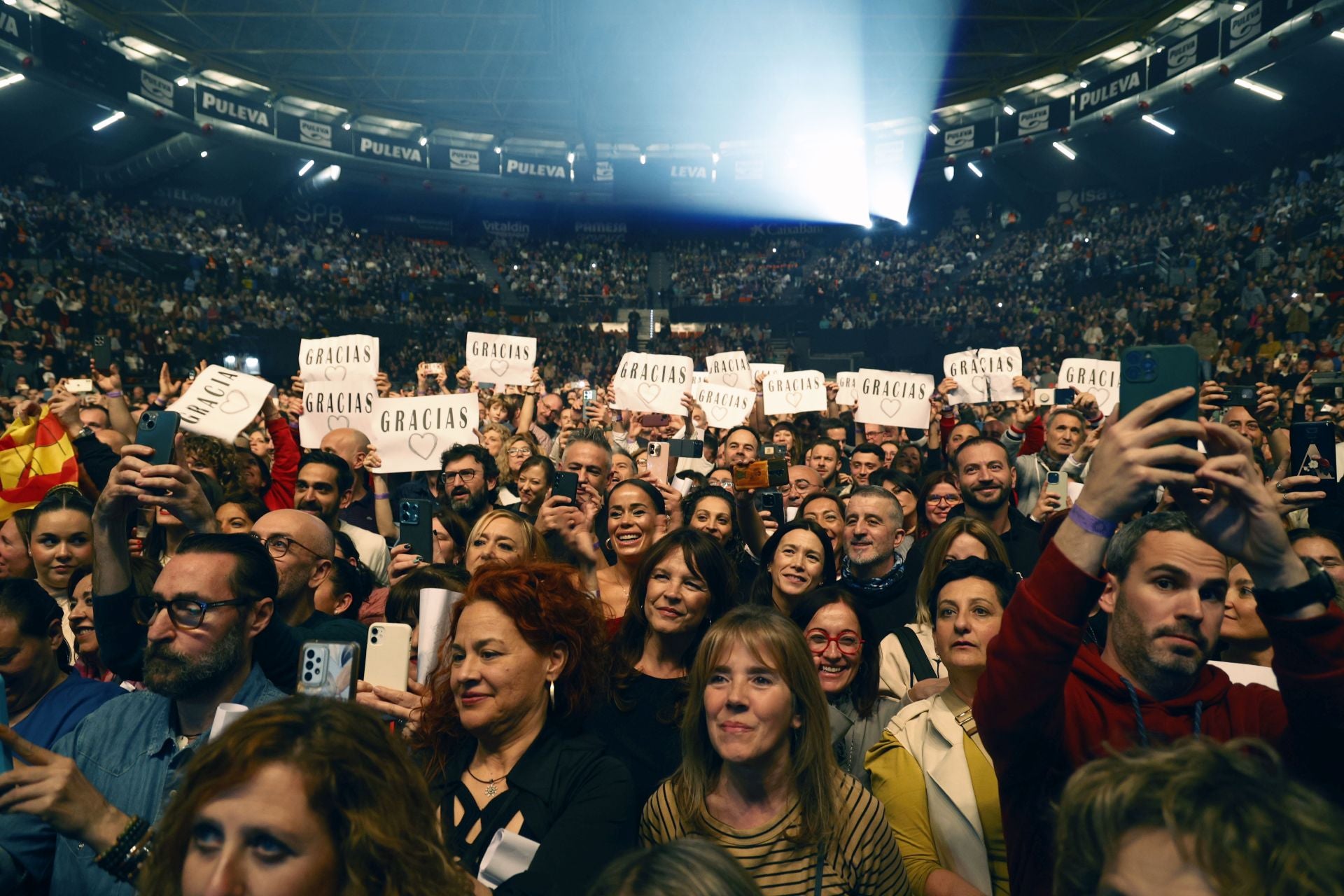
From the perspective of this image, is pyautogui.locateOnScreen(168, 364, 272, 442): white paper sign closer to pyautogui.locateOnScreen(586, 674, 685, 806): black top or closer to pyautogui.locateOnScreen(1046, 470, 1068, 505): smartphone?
pyautogui.locateOnScreen(586, 674, 685, 806): black top

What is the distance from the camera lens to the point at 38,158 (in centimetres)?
2609

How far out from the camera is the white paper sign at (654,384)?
29.3 ft

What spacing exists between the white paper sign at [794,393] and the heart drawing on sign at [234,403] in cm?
556

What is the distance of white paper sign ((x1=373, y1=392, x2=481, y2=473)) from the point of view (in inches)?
271

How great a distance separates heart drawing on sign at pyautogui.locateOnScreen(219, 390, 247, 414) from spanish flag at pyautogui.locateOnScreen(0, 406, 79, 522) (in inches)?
34.1

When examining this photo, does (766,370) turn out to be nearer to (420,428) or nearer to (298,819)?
(420,428)

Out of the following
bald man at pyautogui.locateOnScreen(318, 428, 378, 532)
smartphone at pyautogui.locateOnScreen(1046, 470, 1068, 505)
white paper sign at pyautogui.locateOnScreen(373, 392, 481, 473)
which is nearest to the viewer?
smartphone at pyautogui.locateOnScreen(1046, 470, 1068, 505)

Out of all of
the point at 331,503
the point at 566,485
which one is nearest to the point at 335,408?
the point at 331,503

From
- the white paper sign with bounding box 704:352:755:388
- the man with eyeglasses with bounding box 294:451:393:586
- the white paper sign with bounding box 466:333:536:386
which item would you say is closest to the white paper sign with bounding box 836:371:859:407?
the white paper sign with bounding box 704:352:755:388

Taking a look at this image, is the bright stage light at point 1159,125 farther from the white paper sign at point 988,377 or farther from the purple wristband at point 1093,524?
the purple wristband at point 1093,524

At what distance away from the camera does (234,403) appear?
579 centimetres

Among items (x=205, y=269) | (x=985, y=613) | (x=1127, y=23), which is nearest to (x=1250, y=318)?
(x=1127, y=23)

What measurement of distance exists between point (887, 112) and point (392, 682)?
103 feet

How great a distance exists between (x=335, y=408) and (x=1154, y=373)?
21.9 feet
